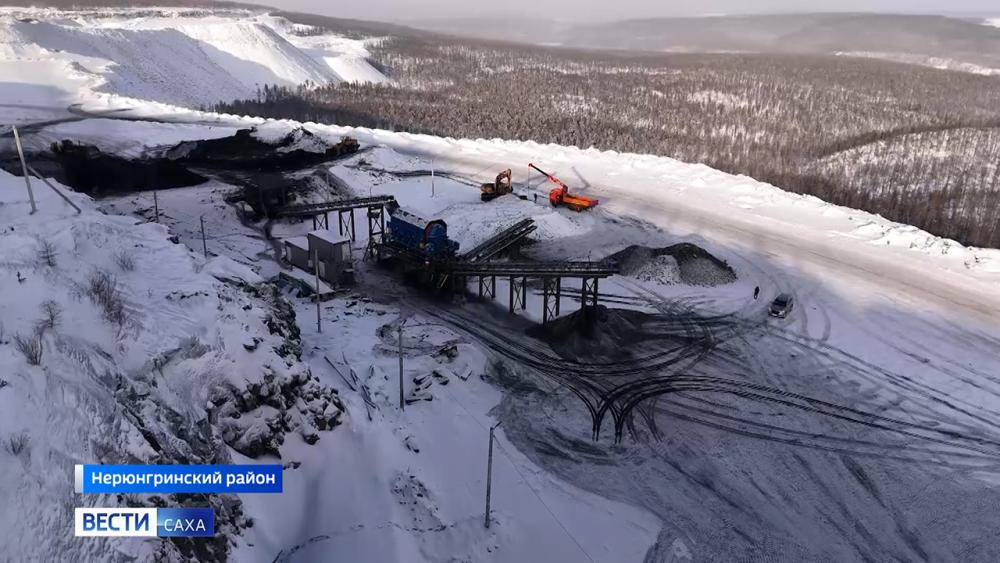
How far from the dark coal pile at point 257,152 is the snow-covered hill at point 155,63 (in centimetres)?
3047

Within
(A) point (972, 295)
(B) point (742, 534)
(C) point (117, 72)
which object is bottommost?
(B) point (742, 534)

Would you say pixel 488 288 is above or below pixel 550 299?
above

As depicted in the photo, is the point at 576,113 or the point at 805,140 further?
the point at 576,113

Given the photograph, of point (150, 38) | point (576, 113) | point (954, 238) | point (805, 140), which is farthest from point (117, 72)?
point (954, 238)

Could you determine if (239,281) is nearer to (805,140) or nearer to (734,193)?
(734,193)

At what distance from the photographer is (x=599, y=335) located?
3164cm

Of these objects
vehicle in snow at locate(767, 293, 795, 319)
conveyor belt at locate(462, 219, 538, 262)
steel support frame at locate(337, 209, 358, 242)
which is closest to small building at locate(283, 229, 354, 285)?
steel support frame at locate(337, 209, 358, 242)

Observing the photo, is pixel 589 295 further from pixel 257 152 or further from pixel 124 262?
pixel 257 152

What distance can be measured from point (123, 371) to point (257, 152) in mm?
47395

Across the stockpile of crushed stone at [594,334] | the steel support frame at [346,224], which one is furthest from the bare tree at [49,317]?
the steel support frame at [346,224]

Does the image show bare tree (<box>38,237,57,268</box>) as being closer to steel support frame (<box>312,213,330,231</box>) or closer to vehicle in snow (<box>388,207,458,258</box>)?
vehicle in snow (<box>388,207,458,258</box>)

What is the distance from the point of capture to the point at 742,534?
20578 millimetres

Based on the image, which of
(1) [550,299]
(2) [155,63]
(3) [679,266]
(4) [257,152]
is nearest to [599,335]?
(1) [550,299]

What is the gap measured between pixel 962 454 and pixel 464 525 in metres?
19.0
